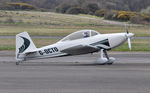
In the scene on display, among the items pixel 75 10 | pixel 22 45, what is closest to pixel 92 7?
pixel 75 10

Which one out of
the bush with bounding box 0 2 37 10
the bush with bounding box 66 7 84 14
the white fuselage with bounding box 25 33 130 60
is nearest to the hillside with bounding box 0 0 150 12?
the bush with bounding box 66 7 84 14

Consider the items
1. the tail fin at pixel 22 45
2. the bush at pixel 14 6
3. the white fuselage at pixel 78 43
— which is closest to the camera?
the tail fin at pixel 22 45

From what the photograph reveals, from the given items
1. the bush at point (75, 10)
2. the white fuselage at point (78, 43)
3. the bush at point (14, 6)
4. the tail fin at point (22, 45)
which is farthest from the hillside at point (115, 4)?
the tail fin at point (22, 45)

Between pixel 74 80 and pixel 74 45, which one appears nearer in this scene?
pixel 74 80

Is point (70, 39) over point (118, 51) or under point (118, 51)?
over

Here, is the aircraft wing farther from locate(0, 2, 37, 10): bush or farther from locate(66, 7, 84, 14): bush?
locate(66, 7, 84, 14): bush

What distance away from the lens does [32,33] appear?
4441 centimetres

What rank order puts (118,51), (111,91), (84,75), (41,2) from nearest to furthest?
1. (111,91)
2. (84,75)
3. (118,51)
4. (41,2)

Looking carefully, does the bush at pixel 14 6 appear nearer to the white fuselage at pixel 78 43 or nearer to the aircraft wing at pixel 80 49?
the white fuselage at pixel 78 43

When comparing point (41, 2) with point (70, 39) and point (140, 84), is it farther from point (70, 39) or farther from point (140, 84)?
point (140, 84)

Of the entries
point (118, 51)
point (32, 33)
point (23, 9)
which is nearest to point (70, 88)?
point (118, 51)

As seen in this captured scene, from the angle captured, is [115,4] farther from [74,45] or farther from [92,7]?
[74,45]

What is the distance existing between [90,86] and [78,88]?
1.66ft

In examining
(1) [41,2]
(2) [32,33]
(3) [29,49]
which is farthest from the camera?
(1) [41,2]
